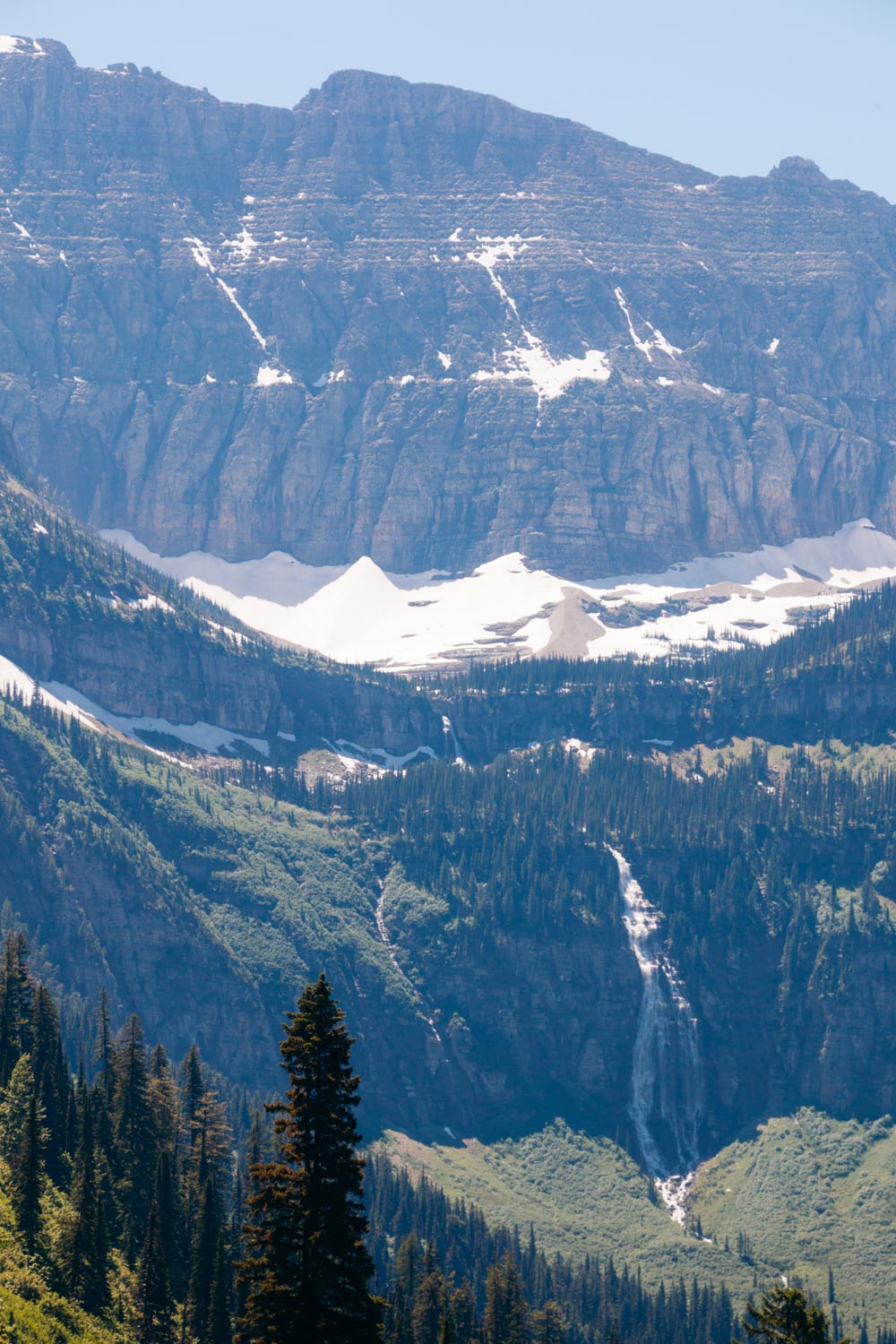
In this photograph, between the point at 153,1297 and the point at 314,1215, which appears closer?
the point at 314,1215

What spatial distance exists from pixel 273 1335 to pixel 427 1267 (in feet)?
288

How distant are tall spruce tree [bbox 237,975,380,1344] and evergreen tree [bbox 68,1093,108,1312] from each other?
40.4 meters

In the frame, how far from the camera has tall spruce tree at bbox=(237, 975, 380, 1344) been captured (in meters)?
80.8

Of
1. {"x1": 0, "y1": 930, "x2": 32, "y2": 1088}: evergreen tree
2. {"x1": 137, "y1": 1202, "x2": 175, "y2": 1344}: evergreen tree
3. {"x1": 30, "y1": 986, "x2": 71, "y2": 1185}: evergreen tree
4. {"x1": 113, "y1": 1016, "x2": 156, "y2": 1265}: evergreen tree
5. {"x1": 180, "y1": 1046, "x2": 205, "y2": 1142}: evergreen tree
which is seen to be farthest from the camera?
{"x1": 180, "y1": 1046, "x2": 205, "y2": 1142}: evergreen tree

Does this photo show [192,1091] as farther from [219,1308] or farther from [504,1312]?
[219,1308]

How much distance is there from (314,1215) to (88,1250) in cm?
4542

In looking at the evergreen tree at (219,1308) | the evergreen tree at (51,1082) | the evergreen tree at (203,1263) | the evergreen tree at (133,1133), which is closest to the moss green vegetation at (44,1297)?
the evergreen tree at (203,1263)

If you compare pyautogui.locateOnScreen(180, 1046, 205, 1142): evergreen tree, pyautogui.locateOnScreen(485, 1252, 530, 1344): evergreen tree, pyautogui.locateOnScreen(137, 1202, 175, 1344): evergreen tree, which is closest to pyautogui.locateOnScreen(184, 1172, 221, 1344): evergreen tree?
pyautogui.locateOnScreen(137, 1202, 175, 1344): evergreen tree

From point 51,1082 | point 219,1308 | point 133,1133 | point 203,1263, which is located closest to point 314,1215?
point 219,1308

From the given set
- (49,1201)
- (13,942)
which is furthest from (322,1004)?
(13,942)

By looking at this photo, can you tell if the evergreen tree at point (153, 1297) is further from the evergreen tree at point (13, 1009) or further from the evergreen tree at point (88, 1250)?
the evergreen tree at point (13, 1009)

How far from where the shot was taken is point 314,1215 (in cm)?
8156

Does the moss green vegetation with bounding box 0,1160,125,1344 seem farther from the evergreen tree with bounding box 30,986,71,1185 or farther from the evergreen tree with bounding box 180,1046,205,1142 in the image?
the evergreen tree with bounding box 180,1046,205,1142

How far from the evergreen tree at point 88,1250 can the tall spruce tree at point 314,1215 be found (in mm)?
40421
